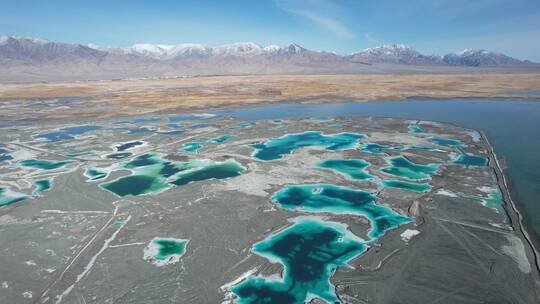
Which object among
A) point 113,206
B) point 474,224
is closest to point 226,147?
point 113,206

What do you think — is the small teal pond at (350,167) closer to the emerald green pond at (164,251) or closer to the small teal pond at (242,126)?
the emerald green pond at (164,251)

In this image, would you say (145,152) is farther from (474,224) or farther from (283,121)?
(474,224)

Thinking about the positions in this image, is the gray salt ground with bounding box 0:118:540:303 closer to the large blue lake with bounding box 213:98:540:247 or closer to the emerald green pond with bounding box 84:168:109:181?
the emerald green pond with bounding box 84:168:109:181

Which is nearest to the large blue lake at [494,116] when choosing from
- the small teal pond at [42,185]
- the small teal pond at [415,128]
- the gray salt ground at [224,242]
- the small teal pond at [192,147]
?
the gray salt ground at [224,242]

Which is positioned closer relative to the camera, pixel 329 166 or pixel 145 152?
pixel 329 166

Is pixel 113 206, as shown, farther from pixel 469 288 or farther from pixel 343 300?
pixel 469 288

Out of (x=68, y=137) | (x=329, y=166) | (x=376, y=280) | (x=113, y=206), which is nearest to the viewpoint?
(x=376, y=280)

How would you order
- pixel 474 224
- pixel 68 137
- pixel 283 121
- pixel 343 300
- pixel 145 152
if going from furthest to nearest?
pixel 283 121
pixel 68 137
pixel 145 152
pixel 474 224
pixel 343 300

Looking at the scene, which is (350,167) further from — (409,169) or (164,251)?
(164,251)
